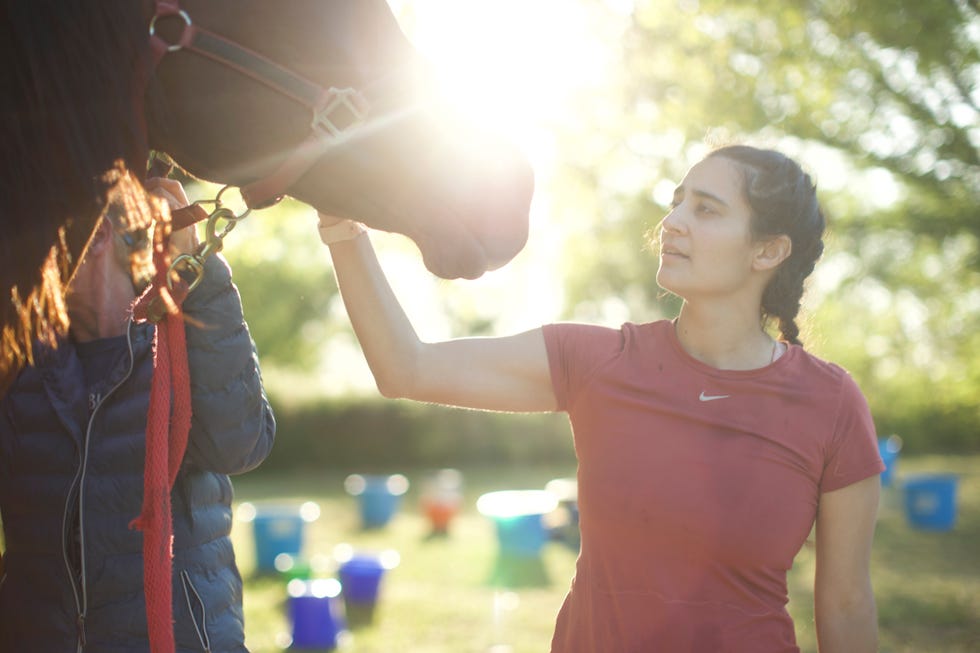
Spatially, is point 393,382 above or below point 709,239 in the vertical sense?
below

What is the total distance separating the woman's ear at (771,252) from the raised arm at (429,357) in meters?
0.54

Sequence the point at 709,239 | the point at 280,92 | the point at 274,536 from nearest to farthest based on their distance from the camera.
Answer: the point at 280,92 → the point at 709,239 → the point at 274,536

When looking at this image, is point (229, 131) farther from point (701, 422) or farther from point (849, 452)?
point (849, 452)

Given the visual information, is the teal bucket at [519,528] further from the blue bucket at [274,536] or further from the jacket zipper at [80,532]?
the jacket zipper at [80,532]

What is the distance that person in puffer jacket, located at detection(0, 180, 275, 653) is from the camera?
5.63 feet

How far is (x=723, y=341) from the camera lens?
6.93 feet

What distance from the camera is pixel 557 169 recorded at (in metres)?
9.03

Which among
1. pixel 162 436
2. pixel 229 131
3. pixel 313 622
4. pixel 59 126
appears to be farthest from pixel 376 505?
pixel 59 126

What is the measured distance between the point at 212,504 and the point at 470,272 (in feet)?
2.54

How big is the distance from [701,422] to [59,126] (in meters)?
1.35

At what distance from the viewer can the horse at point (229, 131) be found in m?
1.36

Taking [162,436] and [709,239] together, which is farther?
[709,239]

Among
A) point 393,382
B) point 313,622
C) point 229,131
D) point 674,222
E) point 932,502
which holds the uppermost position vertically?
point 932,502

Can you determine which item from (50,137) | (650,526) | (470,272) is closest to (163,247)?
(50,137)
